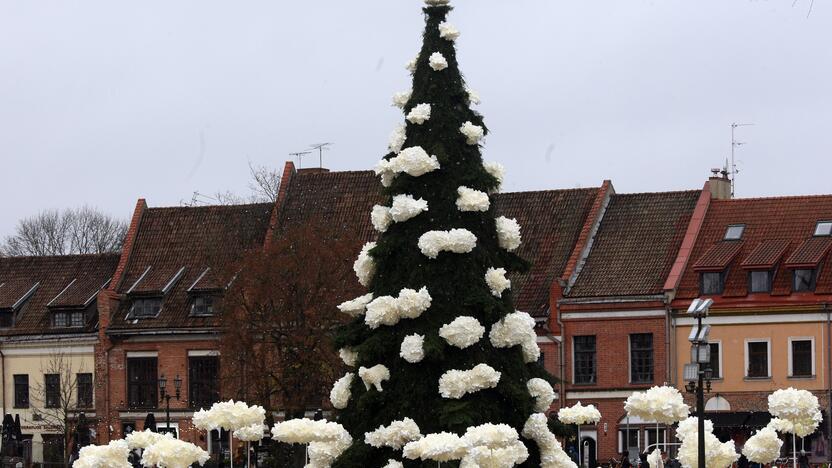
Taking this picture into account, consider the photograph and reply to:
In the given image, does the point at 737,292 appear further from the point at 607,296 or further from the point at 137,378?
the point at 137,378

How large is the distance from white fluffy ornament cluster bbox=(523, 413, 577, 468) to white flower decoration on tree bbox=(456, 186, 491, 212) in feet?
A: 12.6

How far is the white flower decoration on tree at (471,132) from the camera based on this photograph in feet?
119

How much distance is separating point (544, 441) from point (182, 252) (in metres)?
46.0

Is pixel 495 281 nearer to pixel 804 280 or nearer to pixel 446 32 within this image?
pixel 446 32

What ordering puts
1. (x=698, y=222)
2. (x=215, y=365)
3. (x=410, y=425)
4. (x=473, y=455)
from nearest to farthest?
(x=473, y=455) → (x=410, y=425) → (x=698, y=222) → (x=215, y=365)

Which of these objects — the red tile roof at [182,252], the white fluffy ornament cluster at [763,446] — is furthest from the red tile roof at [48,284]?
the white fluffy ornament cluster at [763,446]

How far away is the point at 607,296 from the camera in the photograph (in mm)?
69062

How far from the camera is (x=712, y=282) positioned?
222ft

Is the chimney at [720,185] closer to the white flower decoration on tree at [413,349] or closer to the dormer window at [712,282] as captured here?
the dormer window at [712,282]

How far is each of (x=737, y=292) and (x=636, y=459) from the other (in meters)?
6.64

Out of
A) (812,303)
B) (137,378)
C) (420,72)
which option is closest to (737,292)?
(812,303)

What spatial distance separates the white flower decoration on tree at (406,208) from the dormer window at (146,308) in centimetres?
4283

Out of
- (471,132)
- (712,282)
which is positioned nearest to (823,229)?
(712,282)

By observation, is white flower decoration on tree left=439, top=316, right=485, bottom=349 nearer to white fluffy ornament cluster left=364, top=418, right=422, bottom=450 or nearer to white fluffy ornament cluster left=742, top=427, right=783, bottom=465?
white fluffy ornament cluster left=364, top=418, right=422, bottom=450
